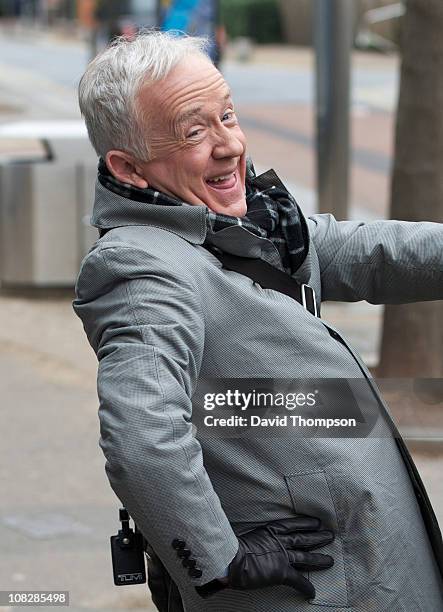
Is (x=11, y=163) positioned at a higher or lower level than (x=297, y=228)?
lower

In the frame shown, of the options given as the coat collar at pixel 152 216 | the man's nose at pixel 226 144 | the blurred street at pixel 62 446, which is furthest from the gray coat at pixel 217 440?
the blurred street at pixel 62 446

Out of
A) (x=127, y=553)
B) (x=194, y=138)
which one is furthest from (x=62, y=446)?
(x=194, y=138)

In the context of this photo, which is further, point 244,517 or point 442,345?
point 442,345

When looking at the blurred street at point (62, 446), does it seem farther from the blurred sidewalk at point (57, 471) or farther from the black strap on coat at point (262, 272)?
the black strap on coat at point (262, 272)

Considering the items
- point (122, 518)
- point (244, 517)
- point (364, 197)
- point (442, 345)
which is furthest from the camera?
point (364, 197)

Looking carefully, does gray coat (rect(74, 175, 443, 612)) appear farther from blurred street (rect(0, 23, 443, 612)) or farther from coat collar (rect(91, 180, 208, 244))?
blurred street (rect(0, 23, 443, 612))

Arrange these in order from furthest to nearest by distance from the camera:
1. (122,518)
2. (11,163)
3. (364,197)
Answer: (364,197)
(11,163)
(122,518)

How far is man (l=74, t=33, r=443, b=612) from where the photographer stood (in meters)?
1.87

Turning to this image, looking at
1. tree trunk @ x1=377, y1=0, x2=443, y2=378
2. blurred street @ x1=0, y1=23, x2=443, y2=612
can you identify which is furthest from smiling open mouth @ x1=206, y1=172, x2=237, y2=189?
tree trunk @ x1=377, y1=0, x2=443, y2=378

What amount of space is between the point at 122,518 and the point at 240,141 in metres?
0.69

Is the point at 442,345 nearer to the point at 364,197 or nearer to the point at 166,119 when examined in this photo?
the point at 166,119

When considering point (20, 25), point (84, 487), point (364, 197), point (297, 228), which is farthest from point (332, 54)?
point (20, 25)

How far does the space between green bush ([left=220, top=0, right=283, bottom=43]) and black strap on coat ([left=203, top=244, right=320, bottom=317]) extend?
42.7 meters

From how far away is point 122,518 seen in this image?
2197mm
